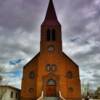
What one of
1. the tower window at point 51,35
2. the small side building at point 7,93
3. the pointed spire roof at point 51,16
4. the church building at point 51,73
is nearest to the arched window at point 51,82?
the church building at point 51,73

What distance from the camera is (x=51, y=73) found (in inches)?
1411

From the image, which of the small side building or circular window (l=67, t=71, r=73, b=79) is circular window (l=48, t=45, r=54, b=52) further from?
the small side building

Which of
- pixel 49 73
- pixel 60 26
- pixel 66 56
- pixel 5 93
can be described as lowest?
pixel 5 93

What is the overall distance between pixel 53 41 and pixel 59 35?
70.5 inches

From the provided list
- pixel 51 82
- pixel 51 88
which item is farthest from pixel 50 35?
pixel 51 88

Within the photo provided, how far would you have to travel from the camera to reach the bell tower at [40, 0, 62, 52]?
3822 cm

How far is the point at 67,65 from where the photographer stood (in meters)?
37.0

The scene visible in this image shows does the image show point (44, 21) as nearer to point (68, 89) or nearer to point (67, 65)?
point (67, 65)

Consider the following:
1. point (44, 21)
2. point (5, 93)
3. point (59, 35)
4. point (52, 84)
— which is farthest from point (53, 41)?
point (5, 93)

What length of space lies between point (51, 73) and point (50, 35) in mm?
8180

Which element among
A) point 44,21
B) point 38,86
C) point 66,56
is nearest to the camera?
point 38,86

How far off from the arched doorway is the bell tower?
644 centimetres

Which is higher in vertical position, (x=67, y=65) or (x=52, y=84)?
(x=67, y=65)

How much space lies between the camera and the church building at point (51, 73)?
3478 cm
